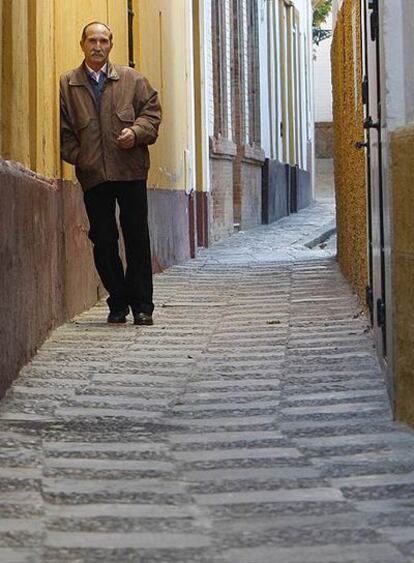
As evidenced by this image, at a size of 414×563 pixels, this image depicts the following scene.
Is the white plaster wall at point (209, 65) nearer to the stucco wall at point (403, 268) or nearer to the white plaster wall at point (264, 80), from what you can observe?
the white plaster wall at point (264, 80)

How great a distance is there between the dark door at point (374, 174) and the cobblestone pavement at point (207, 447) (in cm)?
32

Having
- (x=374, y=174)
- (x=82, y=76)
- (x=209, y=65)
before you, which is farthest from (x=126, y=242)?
(x=209, y=65)

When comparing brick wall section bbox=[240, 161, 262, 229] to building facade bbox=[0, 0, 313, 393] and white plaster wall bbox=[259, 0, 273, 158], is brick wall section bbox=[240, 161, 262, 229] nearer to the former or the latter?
building facade bbox=[0, 0, 313, 393]

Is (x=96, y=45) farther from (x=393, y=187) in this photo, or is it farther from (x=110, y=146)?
(x=393, y=187)

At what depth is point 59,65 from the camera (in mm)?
11289

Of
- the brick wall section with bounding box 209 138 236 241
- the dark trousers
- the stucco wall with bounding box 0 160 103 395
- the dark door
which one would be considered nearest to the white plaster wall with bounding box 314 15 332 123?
the brick wall section with bounding box 209 138 236 241

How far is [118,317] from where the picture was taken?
436 inches

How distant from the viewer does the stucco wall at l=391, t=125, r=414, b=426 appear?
683cm

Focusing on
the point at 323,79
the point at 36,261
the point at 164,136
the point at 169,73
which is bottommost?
the point at 36,261

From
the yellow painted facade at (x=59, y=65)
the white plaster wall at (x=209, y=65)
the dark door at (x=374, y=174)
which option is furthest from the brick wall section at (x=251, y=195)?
the dark door at (x=374, y=174)

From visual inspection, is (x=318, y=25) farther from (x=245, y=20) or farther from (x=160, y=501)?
(x=160, y=501)

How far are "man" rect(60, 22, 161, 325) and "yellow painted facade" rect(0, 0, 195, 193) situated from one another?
165mm

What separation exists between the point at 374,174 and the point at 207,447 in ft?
7.79

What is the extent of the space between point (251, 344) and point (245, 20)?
18.2 meters
